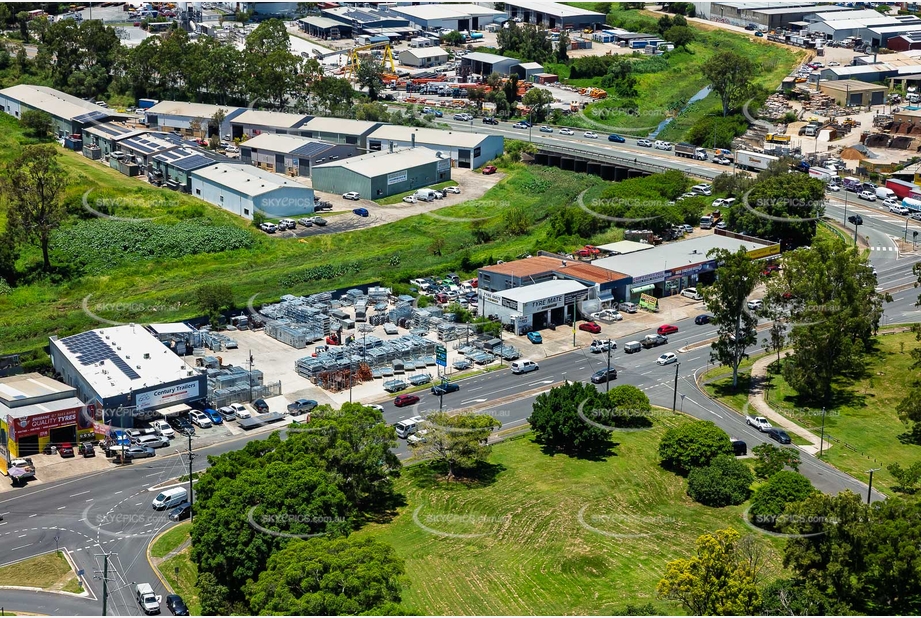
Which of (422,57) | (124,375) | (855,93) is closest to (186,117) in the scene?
(422,57)

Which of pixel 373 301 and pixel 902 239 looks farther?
pixel 902 239

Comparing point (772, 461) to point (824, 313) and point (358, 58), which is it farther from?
point (358, 58)

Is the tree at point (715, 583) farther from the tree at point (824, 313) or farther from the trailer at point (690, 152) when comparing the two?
the trailer at point (690, 152)

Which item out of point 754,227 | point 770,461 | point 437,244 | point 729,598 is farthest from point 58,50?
point 729,598

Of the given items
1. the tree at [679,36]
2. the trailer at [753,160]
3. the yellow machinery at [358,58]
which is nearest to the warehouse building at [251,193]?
the trailer at [753,160]

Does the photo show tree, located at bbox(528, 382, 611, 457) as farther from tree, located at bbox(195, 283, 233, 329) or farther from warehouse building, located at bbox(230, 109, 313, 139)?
warehouse building, located at bbox(230, 109, 313, 139)

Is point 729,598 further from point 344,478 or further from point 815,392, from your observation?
point 815,392

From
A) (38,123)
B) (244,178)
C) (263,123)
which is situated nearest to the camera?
(244,178)
